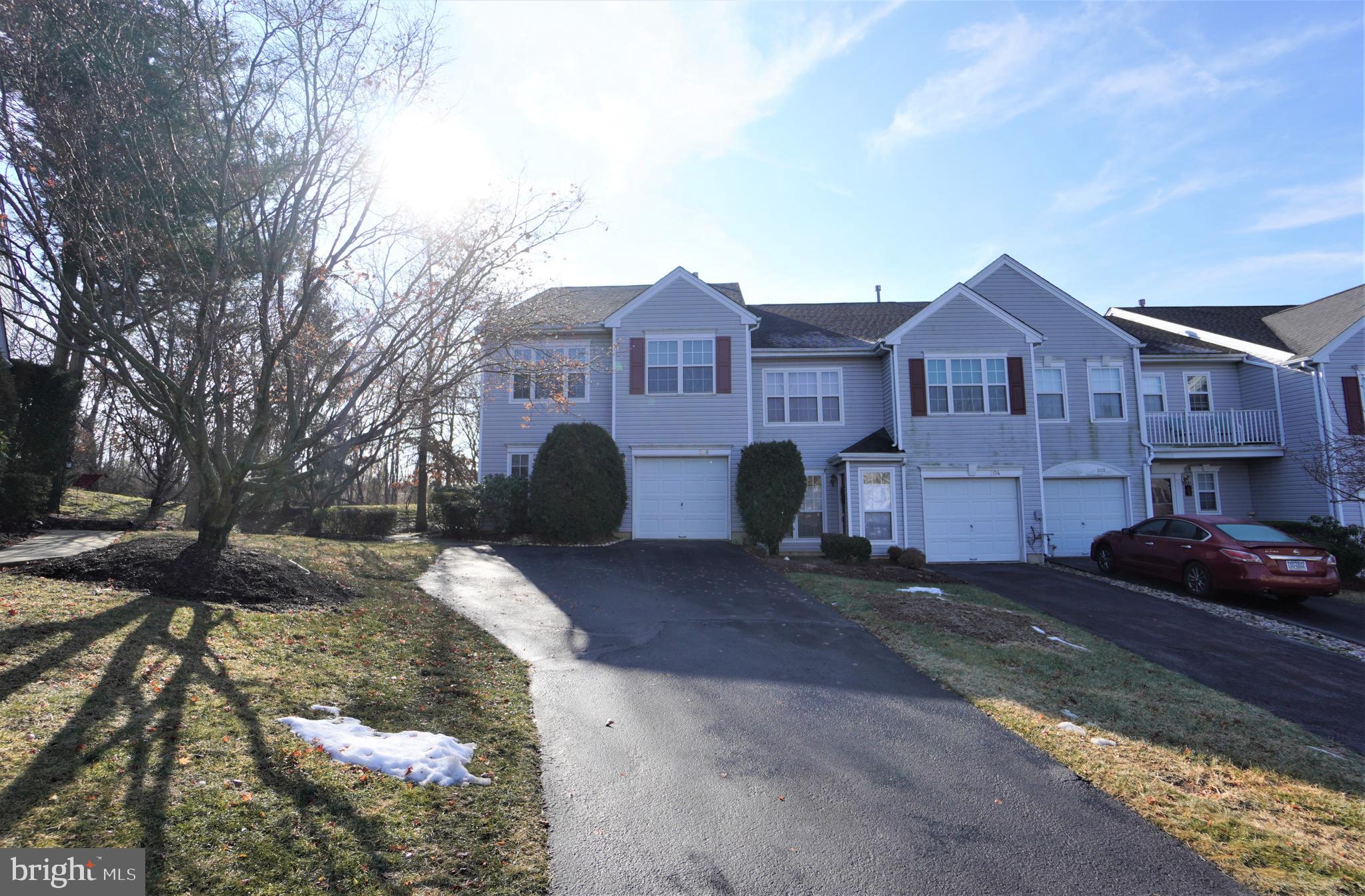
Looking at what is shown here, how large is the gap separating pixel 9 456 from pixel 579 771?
12.9 m

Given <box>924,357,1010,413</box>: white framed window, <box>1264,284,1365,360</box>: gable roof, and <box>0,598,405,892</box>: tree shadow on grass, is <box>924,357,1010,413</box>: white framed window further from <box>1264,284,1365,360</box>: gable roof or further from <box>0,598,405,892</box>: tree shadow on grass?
<box>0,598,405,892</box>: tree shadow on grass

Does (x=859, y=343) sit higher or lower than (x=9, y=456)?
higher

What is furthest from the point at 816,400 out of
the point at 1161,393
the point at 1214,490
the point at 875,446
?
the point at 1214,490

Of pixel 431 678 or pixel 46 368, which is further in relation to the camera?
pixel 46 368

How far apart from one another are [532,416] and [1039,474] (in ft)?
44.4

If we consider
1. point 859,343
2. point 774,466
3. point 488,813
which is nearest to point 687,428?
point 774,466

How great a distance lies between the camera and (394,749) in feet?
14.5

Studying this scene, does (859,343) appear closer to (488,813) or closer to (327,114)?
(327,114)

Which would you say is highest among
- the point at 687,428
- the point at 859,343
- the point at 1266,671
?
the point at 859,343

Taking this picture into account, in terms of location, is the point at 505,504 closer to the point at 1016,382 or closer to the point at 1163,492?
the point at 1016,382

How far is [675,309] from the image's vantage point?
1880 centimetres

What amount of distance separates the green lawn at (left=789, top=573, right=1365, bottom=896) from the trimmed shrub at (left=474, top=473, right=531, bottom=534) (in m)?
10.5

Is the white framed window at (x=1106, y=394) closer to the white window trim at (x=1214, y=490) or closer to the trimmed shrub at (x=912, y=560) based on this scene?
the white window trim at (x=1214, y=490)

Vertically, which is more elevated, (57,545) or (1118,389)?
(1118,389)
